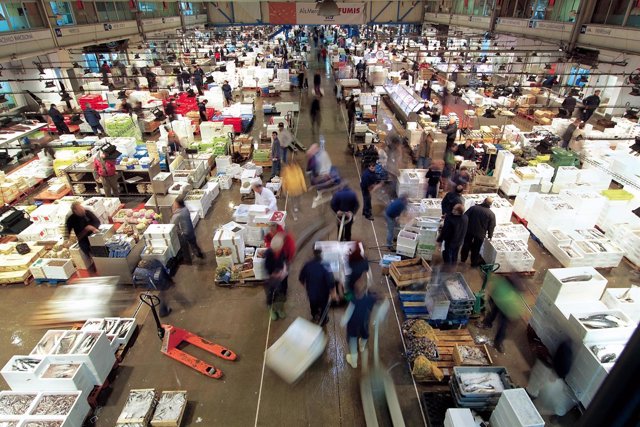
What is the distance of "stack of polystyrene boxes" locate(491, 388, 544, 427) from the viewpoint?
404cm

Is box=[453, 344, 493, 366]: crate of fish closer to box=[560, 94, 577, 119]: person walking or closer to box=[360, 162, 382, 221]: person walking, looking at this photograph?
box=[360, 162, 382, 221]: person walking

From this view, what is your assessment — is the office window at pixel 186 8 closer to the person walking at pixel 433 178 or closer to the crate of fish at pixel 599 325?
the person walking at pixel 433 178

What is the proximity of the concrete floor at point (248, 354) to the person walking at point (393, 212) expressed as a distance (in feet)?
1.33

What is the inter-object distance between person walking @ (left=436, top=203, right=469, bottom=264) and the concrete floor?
0.52 m

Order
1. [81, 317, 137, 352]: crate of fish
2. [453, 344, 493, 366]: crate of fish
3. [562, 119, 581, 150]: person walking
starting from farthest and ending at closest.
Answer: [562, 119, 581, 150]: person walking, [81, 317, 137, 352]: crate of fish, [453, 344, 493, 366]: crate of fish

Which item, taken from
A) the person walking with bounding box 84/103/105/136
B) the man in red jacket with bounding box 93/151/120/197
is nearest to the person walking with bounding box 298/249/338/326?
the man in red jacket with bounding box 93/151/120/197

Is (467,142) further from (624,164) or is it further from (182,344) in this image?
(182,344)

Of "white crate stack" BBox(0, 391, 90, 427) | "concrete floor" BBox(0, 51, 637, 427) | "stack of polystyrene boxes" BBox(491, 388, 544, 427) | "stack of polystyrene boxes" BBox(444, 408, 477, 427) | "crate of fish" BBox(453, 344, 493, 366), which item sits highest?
"stack of polystyrene boxes" BBox(491, 388, 544, 427)

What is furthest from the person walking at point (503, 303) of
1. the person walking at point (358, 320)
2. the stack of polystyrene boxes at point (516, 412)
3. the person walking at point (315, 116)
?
the person walking at point (315, 116)

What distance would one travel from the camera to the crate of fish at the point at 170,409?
4.75 metres

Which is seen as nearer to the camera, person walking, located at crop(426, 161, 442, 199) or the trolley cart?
the trolley cart

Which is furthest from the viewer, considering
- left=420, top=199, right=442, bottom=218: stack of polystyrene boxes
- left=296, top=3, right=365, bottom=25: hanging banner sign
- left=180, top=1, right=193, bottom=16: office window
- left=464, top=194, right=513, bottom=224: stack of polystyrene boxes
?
left=180, top=1, right=193, bottom=16: office window

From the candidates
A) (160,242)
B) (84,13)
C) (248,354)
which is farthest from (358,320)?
(84,13)

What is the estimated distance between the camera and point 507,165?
394 inches
